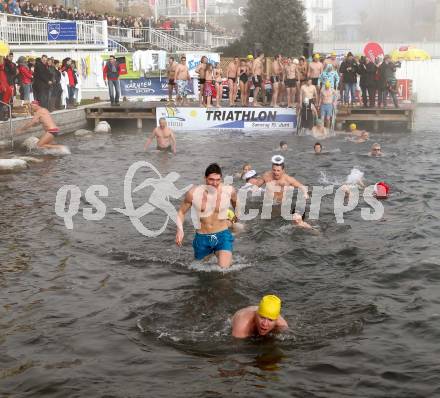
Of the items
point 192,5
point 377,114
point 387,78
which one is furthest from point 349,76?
point 192,5

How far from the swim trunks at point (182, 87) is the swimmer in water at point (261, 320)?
19279 mm

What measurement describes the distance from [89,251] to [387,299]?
16.3ft

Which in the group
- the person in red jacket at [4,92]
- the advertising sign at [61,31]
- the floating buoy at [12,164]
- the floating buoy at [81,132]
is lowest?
the floating buoy at [12,164]

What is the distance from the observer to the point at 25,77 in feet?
76.6

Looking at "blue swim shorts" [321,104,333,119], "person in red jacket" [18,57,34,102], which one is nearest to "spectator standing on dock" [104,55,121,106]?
"person in red jacket" [18,57,34,102]

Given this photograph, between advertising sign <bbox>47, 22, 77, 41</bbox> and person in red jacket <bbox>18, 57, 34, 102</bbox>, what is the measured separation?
905cm

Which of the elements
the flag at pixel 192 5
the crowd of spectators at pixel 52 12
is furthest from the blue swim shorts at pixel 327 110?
the flag at pixel 192 5

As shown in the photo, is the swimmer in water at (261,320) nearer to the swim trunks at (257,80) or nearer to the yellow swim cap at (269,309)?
A: the yellow swim cap at (269,309)

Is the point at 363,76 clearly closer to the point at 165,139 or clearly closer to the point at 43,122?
the point at 165,139

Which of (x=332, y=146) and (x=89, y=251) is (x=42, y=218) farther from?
(x=332, y=146)

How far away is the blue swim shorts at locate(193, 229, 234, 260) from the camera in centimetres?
968

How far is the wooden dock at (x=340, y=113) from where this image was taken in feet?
83.0

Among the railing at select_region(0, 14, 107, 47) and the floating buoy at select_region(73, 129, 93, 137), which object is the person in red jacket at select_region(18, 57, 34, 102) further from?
the railing at select_region(0, 14, 107, 47)

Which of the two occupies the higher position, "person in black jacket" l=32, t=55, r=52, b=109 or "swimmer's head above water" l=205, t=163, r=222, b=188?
"person in black jacket" l=32, t=55, r=52, b=109
